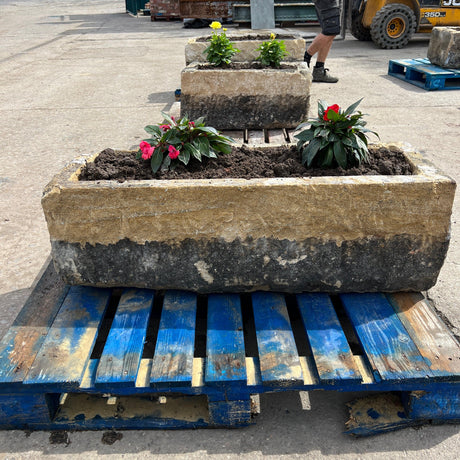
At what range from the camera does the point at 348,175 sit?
2201mm

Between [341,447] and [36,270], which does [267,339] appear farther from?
[36,270]

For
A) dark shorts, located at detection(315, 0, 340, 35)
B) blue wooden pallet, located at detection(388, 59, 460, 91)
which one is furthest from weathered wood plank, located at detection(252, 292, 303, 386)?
blue wooden pallet, located at detection(388, 59, 460, 91)

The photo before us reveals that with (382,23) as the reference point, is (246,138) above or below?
below

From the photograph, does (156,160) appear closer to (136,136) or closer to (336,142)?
(336,142)

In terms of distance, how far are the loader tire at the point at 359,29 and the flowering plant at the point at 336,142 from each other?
8547 mm

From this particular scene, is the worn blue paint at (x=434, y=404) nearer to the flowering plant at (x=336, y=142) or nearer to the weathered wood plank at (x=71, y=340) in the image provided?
the flowering plant at (x=336, y=142)

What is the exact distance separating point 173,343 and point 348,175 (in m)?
1.09

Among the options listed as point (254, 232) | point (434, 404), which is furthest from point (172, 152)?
point (434, 404)

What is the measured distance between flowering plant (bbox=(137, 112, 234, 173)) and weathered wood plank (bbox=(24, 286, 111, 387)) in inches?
26.2

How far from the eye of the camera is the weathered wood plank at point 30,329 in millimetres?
1786

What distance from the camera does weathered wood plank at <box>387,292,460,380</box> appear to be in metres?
1.76

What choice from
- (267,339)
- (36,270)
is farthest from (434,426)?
(36,270)

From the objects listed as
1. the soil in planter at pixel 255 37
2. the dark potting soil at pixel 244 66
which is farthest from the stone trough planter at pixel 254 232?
the soil in planter at pixel 255 37

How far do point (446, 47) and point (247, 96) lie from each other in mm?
3588
